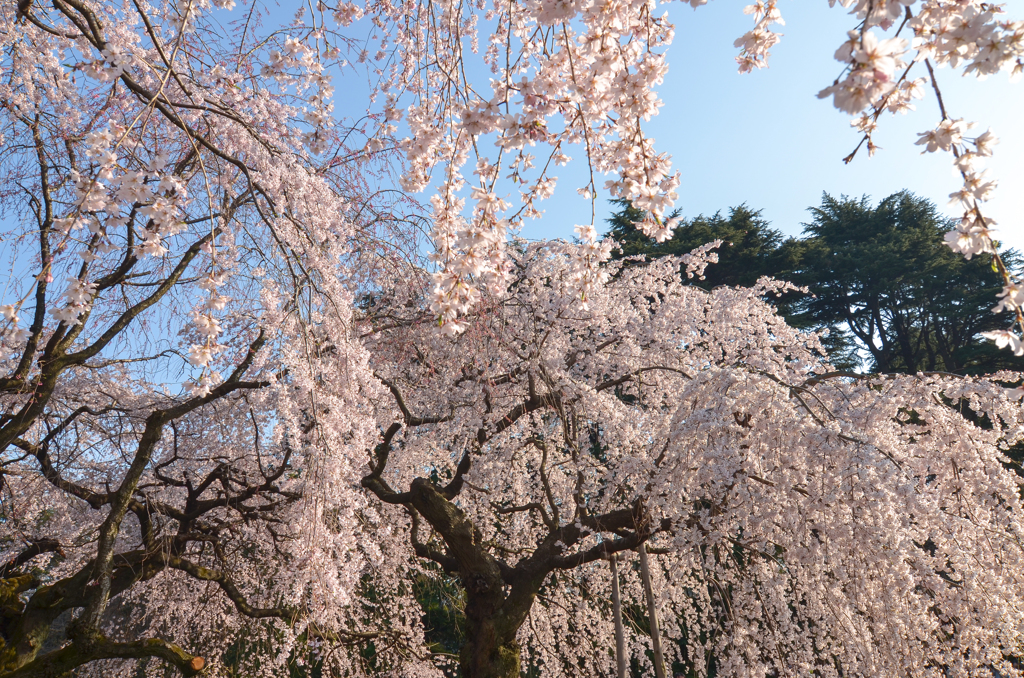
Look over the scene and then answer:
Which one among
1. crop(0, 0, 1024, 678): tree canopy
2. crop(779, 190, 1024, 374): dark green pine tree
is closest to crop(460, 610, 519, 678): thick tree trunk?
crop(0, 0, 1024, 678): tree canopy

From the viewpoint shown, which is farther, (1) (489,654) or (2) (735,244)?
(2) (735,244)

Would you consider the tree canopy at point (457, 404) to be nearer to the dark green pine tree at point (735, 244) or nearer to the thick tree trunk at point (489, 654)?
the thick tree trunk at point (489, 654)

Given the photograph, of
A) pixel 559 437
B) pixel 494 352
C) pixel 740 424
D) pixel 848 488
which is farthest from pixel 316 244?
pixel 559 437

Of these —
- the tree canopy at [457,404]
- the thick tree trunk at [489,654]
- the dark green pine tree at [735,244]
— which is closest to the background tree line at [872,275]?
the dark green pine tree at [735,244]

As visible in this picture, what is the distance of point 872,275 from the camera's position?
48.9ft

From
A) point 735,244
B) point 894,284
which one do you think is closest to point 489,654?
point 735,244

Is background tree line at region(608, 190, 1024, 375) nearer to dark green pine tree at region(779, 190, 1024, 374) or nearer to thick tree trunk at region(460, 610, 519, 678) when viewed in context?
dark green pine tree at region(779, 190, 1024, 374)

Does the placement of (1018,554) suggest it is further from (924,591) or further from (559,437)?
(559,437)

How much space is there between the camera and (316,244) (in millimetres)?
3355

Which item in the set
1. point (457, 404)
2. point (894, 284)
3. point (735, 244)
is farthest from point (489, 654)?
point (894, 284)

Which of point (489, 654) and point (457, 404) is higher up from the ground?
point (457, 404)

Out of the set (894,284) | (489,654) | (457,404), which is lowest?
(489,654)

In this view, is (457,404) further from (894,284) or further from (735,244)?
(894,284)

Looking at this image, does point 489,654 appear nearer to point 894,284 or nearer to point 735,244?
point 735,244
